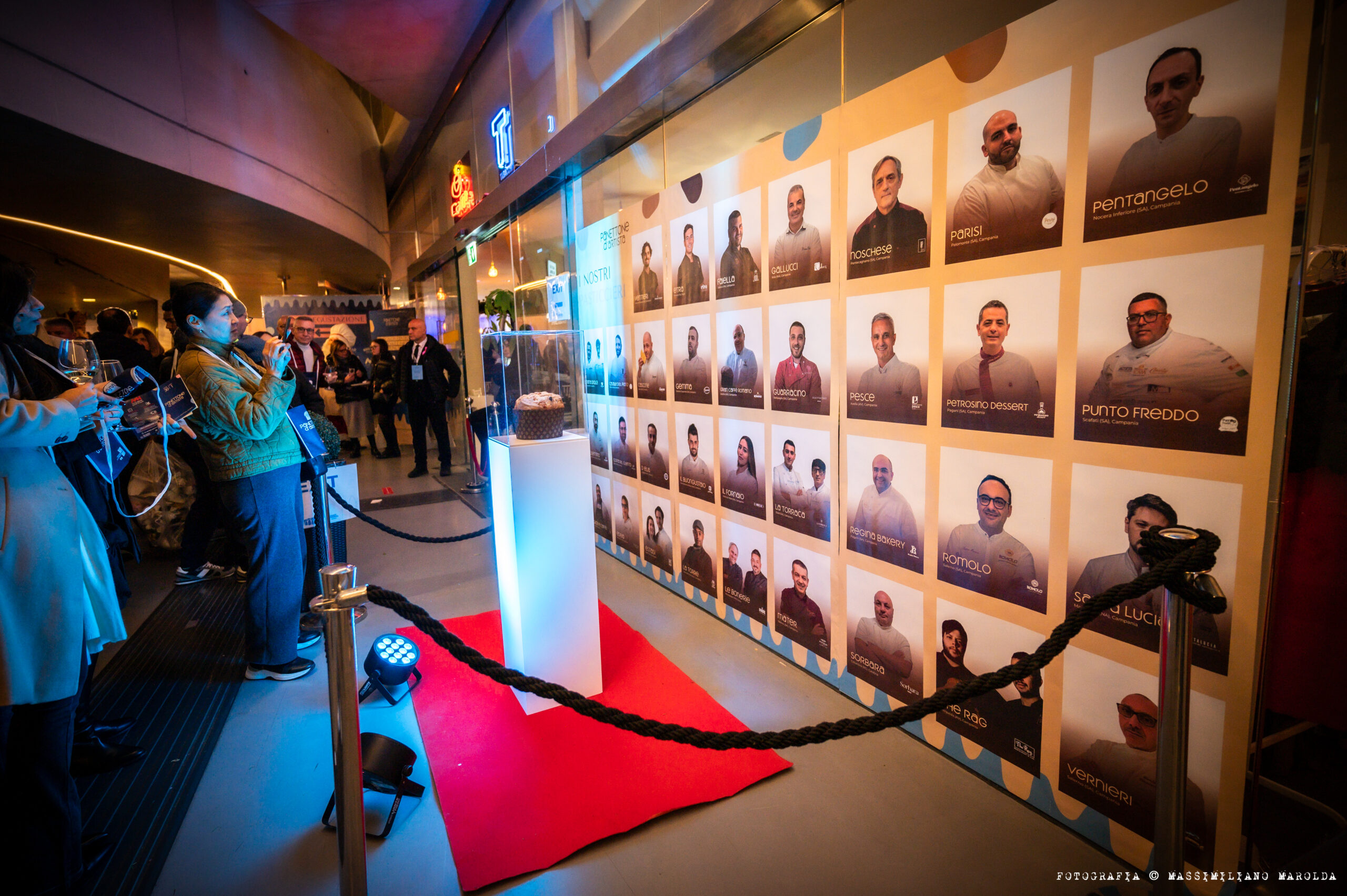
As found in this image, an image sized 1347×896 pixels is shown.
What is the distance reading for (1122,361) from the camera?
158cm

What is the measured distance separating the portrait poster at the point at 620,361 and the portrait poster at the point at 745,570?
135cm

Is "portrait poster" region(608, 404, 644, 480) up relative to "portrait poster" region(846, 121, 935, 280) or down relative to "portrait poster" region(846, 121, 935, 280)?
down

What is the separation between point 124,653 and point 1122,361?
4.65m

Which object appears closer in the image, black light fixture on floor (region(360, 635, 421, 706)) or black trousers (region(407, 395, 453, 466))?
black light fixture on floor (region(360, 635, 421, 706))

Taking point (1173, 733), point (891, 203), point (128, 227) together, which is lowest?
point (1173, 733)

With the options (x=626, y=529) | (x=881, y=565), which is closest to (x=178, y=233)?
(x=626, y=529)

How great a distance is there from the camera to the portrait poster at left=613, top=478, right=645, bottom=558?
421 cm

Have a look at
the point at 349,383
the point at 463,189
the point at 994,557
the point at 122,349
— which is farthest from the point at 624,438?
the point at 349,383

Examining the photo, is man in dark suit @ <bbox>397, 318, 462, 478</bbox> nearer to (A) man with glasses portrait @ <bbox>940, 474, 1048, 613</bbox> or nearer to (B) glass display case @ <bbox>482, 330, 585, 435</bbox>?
(B) glass display case @ <bbox>482, 330, 585, 435</bbox>

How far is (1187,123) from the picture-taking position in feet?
4.65

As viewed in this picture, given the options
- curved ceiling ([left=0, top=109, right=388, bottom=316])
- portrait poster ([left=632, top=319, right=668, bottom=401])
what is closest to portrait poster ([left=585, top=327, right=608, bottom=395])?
portrait poster ([left=632, top=319, right=668, bottom=401])

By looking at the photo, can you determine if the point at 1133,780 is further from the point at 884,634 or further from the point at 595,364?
the point at 595,364

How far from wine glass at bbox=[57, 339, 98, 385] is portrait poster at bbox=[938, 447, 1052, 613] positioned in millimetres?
2894

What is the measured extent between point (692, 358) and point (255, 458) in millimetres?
2241
